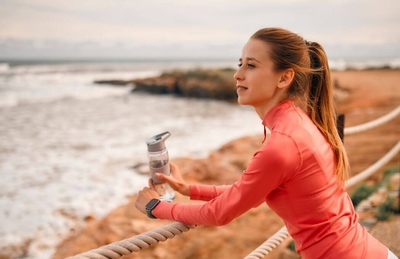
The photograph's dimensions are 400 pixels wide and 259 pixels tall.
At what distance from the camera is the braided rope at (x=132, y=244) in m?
1.09

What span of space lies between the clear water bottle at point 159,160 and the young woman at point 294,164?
3.7 inches

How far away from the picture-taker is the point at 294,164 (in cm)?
111

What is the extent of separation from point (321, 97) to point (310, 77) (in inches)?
3.9

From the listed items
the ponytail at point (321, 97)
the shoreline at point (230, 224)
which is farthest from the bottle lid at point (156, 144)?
the shoreline at point (230, 224)

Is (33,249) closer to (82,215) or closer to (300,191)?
(82,215)

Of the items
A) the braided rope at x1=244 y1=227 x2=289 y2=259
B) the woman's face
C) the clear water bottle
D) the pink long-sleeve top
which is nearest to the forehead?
the woman's face

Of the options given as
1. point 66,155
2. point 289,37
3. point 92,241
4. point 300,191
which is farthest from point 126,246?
point 66,155

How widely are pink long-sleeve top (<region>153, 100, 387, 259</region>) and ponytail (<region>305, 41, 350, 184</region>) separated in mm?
86

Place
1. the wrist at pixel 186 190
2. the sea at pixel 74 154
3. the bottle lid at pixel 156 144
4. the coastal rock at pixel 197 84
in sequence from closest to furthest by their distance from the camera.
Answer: the bottle lid at pixel 156 144, the wrist at pixel 186 190, the sea at pixel 74 154, the coastal rock at pixel 197 84

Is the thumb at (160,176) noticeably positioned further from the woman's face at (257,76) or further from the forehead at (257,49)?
the forehead at (257,49)

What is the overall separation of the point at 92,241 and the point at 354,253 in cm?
397

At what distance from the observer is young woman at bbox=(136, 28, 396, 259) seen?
113 centimetres

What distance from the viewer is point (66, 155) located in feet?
28.9

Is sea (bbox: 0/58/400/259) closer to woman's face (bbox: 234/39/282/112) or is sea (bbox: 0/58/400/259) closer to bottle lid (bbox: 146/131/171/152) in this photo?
bottle lid (bbox: 146/131/171/152)
